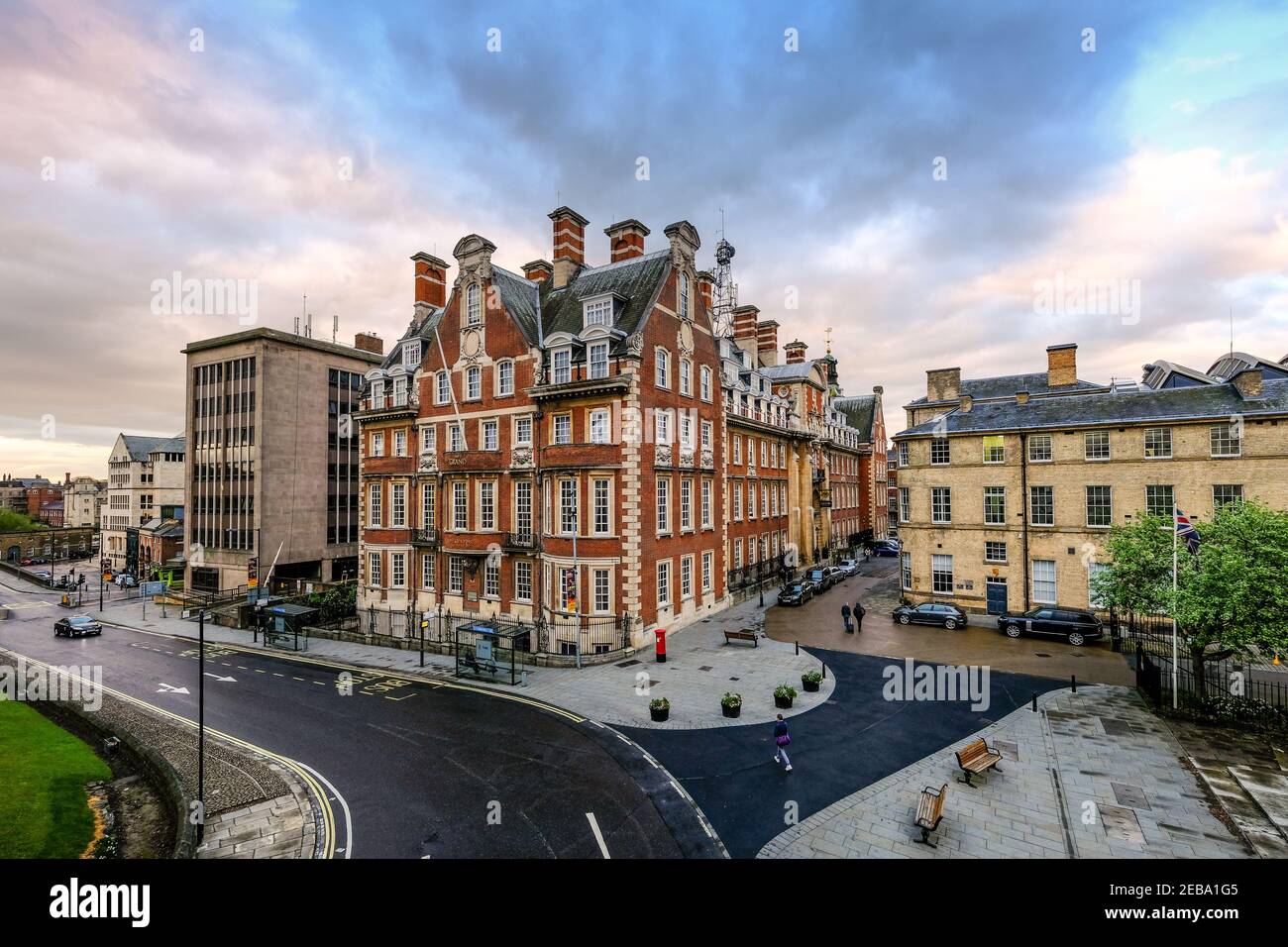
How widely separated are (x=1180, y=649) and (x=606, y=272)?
118ft

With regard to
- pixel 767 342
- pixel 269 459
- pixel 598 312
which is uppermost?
pixel 767 342

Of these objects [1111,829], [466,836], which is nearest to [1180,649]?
[1111,829]

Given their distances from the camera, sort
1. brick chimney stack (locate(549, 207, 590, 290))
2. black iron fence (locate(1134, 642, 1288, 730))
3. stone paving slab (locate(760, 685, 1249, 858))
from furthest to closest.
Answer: brick chimney stack (locate(549, 207, 590, 290)) < black iron fence (locate(1134, 642, 1288, 730)) < stone paving slab (locate(760, 685, 1249, 858))

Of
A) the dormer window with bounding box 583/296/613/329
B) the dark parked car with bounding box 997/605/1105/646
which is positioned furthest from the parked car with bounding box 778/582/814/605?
the dormer window with bounding box 583/296/613/329

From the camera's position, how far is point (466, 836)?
13.8 m

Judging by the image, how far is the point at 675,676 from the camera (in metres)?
25.8

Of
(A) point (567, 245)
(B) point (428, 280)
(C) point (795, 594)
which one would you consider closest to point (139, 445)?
(B) point (428, 280)

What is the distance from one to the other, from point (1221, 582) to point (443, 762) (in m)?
24.8

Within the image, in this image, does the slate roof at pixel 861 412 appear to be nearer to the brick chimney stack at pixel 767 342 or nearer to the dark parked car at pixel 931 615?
the brick chimney stack at pixel 767 342

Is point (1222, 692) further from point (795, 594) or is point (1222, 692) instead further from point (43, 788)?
point (43, 788)

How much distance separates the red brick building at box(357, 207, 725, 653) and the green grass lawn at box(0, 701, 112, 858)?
17.4 meters

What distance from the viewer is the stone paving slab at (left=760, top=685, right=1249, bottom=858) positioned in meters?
13.1

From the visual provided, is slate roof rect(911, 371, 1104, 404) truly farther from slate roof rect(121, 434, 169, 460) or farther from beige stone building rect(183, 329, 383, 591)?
slate roof rect(121, 434, 169, 460)
